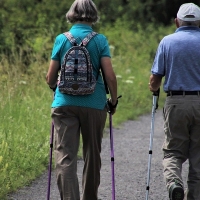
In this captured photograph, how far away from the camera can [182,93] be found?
6.85 m

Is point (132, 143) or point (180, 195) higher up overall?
point (180, 195)

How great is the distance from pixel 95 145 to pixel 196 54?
3.70ft

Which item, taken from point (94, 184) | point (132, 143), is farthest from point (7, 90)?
point (94, 184)

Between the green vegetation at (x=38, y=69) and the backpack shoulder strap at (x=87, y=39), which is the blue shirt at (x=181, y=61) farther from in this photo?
the green vegetation at (x=38, y=69)

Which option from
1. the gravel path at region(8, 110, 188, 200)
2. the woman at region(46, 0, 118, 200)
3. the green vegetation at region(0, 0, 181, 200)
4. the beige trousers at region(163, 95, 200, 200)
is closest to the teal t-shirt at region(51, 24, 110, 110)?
the woman at region(46, 0, 118, 200)

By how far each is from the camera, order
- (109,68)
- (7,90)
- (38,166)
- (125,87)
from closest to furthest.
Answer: (109,68), (38,166), (7,90), (125,87)

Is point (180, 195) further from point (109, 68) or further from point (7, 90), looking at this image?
point (7, 90)

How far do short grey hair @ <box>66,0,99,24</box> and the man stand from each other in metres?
0.68

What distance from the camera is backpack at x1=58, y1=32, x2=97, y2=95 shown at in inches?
256

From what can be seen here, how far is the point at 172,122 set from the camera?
693 centimetres

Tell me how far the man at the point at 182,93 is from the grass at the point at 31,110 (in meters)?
1.69

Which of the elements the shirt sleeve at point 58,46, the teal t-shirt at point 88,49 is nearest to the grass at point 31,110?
the teal t-shirt at point 88,49

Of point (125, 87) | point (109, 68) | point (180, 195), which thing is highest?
point (109, 68)

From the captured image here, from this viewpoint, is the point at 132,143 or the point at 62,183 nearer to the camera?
the point at 62,183
